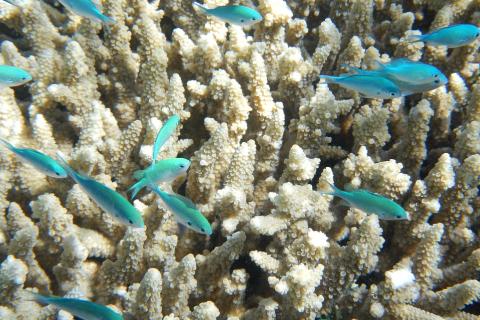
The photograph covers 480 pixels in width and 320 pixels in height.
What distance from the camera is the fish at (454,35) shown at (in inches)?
98.6

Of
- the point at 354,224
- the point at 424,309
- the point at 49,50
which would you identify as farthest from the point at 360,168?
the point at 49,50

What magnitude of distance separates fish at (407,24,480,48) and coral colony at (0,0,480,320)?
0.01m

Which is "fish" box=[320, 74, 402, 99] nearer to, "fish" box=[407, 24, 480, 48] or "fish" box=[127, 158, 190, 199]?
"fish" box=[407, 24, 480, 48]

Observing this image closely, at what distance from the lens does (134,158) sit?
2875 mm

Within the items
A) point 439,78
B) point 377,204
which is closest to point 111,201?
point 377,204

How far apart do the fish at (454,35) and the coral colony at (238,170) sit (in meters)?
0.01

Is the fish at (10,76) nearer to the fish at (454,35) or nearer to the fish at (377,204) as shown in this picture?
the fish at (377,204)

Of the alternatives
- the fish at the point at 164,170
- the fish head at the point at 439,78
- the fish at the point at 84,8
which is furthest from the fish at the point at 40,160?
the fish head at the point at 439,78

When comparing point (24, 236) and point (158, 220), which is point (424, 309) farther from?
point (24, 236)

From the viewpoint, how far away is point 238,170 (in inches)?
99.0

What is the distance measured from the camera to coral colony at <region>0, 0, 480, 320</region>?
2.14 m

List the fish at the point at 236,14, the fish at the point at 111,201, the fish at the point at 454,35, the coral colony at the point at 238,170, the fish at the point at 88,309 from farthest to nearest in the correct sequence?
the fish at the point at 236,14 < the fish at the point at 454,35 < the coral colony at the point at 238,170 < the fish at the point at 111,201 < the fish at the point at 88,309

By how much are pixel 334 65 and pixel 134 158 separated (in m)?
1.91

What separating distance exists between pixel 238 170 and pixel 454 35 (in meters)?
1.71
